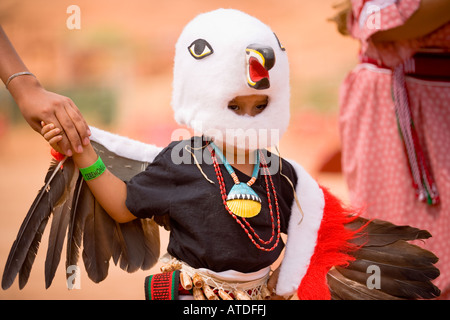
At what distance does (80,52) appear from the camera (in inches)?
347

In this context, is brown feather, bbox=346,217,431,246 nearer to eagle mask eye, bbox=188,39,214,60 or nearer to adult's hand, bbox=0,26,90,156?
eagle mask eye, bbox=188,39,214,60

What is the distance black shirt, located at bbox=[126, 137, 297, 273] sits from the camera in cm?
130

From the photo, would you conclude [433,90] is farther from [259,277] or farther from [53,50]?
[53,50]

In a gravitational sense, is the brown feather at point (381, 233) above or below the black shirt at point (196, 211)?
below

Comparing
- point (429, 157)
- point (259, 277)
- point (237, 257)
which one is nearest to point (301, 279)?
point (259, 277)

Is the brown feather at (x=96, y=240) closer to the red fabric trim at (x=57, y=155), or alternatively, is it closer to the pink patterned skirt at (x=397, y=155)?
the red fabric trim at (x=57, y=155)

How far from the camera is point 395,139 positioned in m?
1.95

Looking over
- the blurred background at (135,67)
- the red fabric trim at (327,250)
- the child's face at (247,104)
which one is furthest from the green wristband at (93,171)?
the blurred background at (135,67)

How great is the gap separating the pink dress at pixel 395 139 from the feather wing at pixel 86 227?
37.6 inches

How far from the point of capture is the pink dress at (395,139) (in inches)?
74.6

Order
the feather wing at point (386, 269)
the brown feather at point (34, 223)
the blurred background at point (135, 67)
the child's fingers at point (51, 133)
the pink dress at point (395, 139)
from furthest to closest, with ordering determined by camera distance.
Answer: the blurred background at point (135, 67)
the pink dress at point (395, 139)
the feather wing at point (386, 269)
the brown feather at point (34, 223)
the child's fingers at point (51, 133)

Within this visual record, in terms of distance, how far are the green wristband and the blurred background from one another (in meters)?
4.09

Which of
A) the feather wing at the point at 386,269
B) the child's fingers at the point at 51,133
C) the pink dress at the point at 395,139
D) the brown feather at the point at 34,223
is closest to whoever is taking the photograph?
the child's fingers at the point at 51,133

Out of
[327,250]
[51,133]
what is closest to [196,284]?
[327,250]
